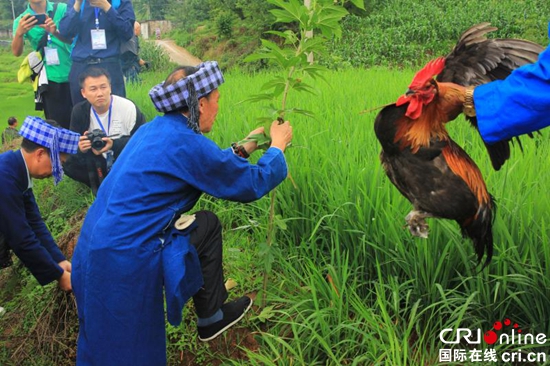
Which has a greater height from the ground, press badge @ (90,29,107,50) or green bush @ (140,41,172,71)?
press badge @ (90,29,107,50)

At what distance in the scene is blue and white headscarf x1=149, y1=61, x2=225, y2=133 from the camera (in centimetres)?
173

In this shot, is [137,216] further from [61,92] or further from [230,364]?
[61,92]

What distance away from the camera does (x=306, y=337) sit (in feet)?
6.62

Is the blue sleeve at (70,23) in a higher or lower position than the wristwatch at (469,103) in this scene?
higher

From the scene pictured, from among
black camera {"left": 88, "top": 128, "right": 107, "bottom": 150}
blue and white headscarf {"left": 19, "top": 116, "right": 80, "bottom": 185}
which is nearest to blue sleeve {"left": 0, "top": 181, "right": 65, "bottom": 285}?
blue and white headscarf {"left": 19, "top": 116, "right": 80, "bottom": 185}

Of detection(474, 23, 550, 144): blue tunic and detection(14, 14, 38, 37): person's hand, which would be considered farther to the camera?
detection(14, 14, 38, 37): person's hand

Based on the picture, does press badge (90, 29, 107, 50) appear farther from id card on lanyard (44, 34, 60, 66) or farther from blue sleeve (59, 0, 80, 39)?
id card on lanyard (44, 34, 60, 66)

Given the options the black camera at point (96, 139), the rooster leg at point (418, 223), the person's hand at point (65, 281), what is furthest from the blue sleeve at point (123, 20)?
the rooster leg at point (418, 223)

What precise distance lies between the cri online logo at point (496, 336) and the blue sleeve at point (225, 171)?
2.86 feet

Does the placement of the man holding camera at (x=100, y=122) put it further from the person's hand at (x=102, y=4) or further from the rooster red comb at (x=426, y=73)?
the rooster red comb at (x=426, y=73)

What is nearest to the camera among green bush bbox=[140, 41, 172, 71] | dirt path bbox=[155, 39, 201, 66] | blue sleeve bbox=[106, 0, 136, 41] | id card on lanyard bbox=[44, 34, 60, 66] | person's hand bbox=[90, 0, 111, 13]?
person's hand bbox=[90, 0, 111, 13]

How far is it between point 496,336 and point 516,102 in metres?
1.06

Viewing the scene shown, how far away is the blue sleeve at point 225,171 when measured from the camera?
1718mm

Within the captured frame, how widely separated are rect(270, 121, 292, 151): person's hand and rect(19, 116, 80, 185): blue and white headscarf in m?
1.06
